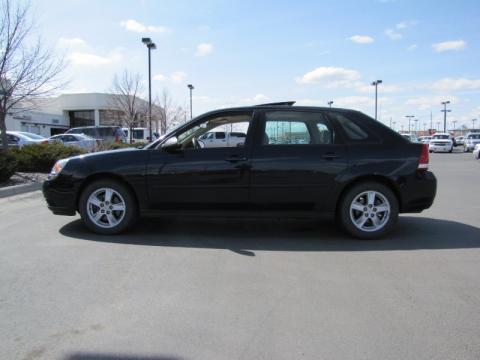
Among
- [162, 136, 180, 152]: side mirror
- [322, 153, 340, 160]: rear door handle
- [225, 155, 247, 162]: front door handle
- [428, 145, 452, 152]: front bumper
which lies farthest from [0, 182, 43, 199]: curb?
[428, 145, 452, 152]: front bumper

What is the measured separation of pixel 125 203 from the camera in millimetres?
5652

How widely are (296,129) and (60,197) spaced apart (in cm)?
326

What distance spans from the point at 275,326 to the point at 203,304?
0.68 m

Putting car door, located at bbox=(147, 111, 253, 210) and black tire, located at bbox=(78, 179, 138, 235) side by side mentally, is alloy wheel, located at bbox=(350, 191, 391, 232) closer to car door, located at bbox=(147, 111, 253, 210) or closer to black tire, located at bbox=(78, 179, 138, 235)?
car door, located at bbox=(147, 111, 253, 210)

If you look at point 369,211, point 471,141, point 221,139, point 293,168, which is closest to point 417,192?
point 369,211

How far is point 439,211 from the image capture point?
7715 millimetres

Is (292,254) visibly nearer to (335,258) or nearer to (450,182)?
(335,258)

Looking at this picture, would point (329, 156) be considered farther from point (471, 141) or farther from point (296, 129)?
point (471, 141)

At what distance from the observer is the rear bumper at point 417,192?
18.4 feet

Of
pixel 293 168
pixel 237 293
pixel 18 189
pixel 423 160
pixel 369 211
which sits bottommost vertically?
pixel 237 293

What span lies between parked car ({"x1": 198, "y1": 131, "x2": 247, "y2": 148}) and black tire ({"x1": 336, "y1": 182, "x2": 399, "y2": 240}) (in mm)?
1544

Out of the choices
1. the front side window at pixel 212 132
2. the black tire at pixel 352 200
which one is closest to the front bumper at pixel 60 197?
the front side window at pixel 212 132

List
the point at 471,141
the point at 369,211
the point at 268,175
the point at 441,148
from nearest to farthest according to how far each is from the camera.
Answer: the point at 268,175 → the point at 369,211 → the point at 441,148 → the point at 471,141

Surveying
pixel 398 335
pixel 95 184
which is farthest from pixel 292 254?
pixel 95 184
